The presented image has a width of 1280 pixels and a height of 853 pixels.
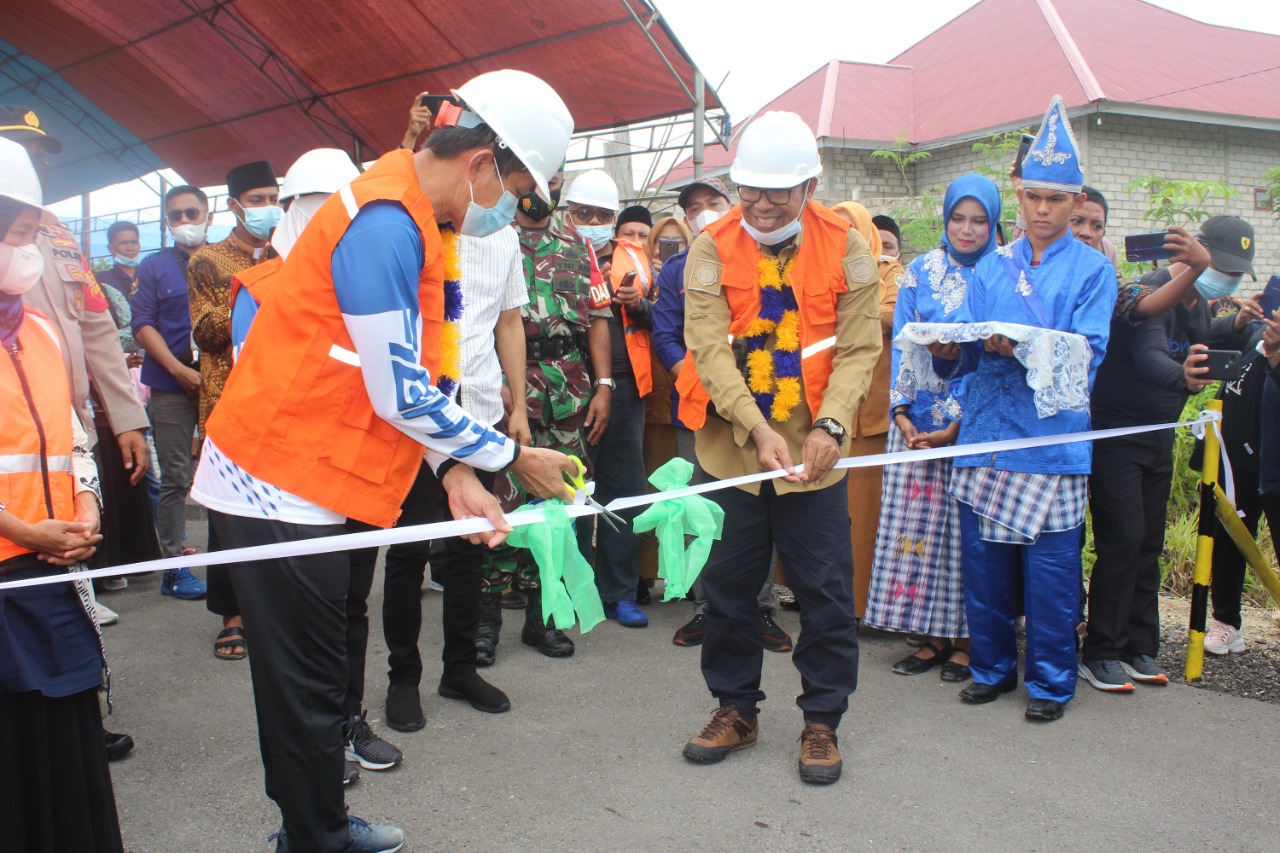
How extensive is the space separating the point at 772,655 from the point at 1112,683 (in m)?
1.43

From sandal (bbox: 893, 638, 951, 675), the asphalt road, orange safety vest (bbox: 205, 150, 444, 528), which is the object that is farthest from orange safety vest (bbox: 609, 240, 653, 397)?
orange safety vest (bbox: 205, 150, 444, 528)

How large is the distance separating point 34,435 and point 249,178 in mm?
2660

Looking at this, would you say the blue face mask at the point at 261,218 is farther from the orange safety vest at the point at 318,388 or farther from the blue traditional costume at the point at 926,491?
the blue traditional costume at the point at 926,491

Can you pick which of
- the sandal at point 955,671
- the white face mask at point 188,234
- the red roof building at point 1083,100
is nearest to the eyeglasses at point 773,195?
the sandal at point 955,671

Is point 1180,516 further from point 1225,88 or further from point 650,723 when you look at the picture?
point 1225,88

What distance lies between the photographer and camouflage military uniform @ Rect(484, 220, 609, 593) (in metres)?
4.68

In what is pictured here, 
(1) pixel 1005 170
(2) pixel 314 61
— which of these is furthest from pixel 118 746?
(1) pixel 1005 170

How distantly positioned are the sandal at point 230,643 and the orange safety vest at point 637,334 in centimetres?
229

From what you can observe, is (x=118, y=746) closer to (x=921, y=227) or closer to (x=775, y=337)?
(x=775, y=337)

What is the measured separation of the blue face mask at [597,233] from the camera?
5.68 meters

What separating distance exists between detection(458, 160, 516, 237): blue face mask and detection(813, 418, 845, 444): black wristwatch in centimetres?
125

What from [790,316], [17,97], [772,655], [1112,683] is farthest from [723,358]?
[17,97]

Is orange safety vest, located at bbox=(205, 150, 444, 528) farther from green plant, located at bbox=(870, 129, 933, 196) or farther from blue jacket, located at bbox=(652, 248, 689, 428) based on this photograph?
green plant, located at bbox=(870, 129, 933, 196)

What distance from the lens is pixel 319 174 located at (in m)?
3.70
